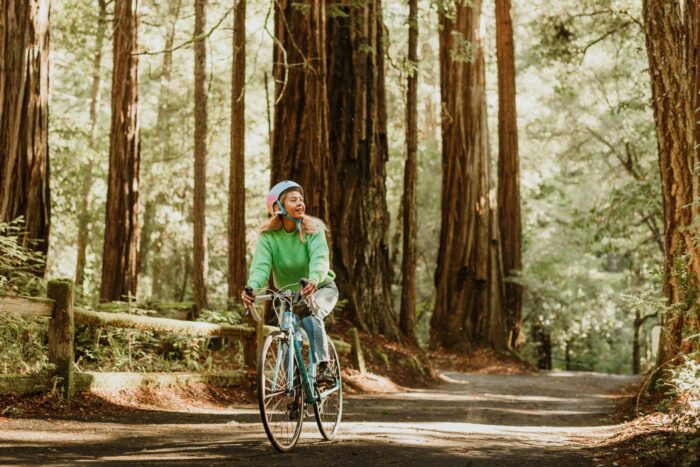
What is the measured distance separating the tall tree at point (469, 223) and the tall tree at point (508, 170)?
55.5 inches

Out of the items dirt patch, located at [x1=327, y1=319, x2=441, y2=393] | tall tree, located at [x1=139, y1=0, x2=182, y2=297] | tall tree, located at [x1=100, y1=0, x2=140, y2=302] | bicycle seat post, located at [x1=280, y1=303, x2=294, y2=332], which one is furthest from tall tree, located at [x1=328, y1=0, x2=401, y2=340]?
tall tree, located at [x1=139, y1=0, x2=182, y2=297]

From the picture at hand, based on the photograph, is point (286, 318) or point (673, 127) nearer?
point (286, 318)

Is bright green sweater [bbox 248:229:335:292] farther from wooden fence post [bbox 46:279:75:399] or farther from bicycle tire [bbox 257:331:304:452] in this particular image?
wooden fence post [bbox 46:279:75:399]

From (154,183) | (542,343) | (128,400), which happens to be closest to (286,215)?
(128,400)

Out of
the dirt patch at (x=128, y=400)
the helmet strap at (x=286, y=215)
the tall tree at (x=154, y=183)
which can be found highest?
the tall tree at (x=154, y=183)

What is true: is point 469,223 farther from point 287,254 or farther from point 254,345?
point 287,254

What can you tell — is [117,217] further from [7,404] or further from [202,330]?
[7,404]

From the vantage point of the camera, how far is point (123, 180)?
17016 millimetres

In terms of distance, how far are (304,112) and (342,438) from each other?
7662 mm

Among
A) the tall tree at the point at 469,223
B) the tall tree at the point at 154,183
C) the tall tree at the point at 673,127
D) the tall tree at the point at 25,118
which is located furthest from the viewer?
the tall tree at the point at 154,183

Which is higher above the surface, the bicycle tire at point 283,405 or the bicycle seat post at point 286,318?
the bicycle seat post at point 286,318

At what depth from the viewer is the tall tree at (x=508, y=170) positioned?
84.7 feet

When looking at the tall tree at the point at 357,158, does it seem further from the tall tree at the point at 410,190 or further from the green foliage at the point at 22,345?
the green foliage at the point at 22,345

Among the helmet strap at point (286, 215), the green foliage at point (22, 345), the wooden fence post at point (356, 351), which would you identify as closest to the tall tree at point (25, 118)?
the green foliage at point (22, 345)
